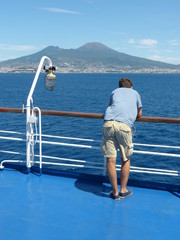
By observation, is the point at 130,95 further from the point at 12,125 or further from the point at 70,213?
the point at 12,125

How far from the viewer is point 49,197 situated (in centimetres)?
356

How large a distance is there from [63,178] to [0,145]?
1267cm

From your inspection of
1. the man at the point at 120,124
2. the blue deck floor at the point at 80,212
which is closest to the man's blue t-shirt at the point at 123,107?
the man at the point at 120,124

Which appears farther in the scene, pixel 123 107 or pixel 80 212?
pixel 123 107

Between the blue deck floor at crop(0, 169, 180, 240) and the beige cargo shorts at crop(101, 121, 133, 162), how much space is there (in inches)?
22.5

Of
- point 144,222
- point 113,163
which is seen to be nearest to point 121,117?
point 113,163

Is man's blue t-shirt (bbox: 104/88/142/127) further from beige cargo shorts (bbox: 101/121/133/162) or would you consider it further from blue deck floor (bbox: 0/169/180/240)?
blue deck floor (bbox: 0/169/180/240)

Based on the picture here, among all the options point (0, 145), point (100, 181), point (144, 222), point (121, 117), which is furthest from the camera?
point (0, 145)

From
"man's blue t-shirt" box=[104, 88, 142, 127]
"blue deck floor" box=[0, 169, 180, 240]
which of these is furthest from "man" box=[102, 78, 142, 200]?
"blue deck floor" box=[0, 169, 180, 240]

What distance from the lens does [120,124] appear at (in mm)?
3336

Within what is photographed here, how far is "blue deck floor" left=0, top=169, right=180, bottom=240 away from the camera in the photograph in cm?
284

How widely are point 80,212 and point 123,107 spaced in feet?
3.97

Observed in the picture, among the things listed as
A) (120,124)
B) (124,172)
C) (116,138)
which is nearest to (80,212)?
(124,172)

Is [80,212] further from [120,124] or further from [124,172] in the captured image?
[120,124]
